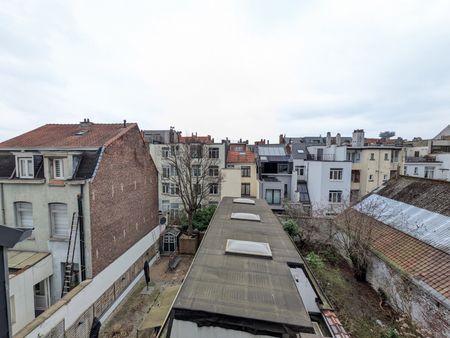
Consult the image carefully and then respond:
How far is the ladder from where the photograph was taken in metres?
12.1

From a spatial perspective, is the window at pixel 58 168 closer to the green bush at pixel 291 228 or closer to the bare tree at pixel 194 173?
the bare tree at pixel 194 173

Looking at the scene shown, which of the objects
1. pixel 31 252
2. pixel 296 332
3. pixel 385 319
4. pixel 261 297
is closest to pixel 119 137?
pixel 31 252

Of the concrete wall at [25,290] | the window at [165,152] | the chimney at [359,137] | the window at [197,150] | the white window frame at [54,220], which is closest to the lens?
the concrete wall at [25,290]

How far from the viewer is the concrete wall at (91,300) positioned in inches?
372

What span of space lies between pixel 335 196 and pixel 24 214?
28702 millimetres

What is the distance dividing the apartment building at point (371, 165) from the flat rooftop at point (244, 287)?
23721 millimetres

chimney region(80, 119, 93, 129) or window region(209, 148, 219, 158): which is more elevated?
chimney region(80, 119, 93, 129)

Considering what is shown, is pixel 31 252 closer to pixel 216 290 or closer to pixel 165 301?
pixel 165 301

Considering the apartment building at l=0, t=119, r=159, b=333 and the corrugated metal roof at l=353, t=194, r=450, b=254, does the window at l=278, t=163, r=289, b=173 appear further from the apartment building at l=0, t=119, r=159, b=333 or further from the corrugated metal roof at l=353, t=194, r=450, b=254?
the apartment building at l=0, t=119, r=159, b=333

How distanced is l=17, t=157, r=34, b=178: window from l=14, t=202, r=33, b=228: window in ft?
5.28

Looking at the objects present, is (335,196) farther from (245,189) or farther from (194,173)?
(194,173)

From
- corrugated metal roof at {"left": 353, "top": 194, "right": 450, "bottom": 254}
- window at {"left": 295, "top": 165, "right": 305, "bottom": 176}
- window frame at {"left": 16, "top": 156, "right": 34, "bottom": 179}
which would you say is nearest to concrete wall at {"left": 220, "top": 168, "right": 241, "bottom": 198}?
window at {"left": 295, "top": 165, "right": 305, "bottom": 176}

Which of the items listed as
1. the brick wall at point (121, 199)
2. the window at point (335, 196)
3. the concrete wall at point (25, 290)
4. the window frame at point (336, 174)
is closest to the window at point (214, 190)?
the brick wall at point (121, 199)

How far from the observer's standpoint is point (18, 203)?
13047 mm
